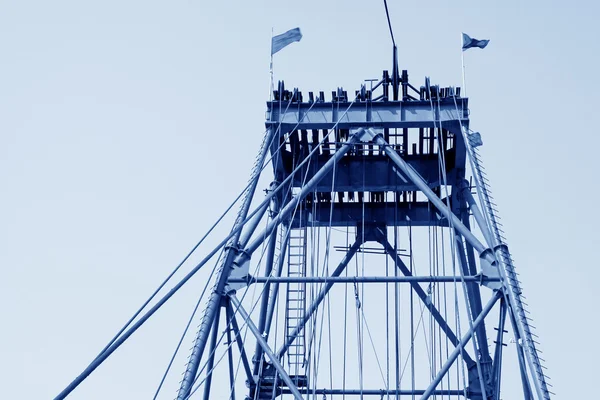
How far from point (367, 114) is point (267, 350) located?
7082 mm

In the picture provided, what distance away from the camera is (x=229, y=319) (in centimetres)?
1986

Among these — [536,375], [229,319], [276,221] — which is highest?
[276,221]

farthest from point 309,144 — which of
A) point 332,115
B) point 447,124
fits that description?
point 447,124

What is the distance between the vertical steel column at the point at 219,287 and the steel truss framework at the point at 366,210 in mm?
28

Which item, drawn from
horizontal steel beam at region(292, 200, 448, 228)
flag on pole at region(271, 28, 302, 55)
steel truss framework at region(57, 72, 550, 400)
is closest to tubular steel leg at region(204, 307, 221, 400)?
steel truss framework at region(57, 72, 550, 400)

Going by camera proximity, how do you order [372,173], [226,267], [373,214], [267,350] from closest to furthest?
[267,350]
[226,267]
[372,173]
[373,214]

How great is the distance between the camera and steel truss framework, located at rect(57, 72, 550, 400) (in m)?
19.7

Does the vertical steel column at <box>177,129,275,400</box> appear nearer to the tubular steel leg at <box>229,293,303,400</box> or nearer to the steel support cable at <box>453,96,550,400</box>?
the tubular steel leg at <box>229,293,303,400</box>

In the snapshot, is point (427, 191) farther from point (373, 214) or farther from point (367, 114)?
point (373, 214)

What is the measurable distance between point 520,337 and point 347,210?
30.0 feet

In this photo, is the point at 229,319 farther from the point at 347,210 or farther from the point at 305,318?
the point at 347,210

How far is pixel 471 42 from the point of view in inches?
968

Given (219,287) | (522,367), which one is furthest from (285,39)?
(522,367)

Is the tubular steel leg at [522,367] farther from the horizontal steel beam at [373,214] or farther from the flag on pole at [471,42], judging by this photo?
the flag on pole at [471,42]
